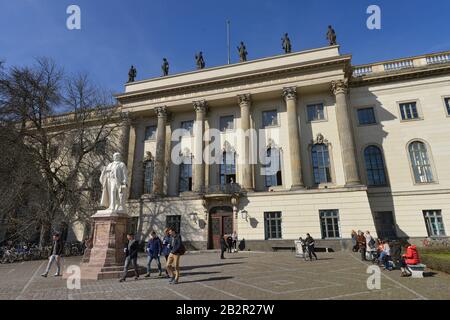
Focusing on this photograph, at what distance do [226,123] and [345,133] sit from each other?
12685mm

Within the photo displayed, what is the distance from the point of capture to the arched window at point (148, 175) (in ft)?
105

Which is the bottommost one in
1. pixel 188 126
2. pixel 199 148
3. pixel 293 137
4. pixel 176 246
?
pixel 176 246

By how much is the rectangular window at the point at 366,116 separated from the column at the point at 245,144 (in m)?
11.5

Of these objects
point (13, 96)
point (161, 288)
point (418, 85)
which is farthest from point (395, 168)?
point (13, 96)

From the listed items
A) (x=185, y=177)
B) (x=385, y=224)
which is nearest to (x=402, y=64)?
(x=385, y=224)

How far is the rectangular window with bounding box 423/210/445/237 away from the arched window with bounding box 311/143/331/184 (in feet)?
28.8

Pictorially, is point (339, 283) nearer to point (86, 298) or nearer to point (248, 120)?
point (86, 298)

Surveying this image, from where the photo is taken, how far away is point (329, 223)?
2420 cm

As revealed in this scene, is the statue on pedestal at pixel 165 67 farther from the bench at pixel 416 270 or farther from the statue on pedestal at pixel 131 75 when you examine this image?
the bench at pixel 416 270

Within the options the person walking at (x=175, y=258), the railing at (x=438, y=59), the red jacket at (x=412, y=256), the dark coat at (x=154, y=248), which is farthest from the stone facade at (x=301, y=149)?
the person walking at (x=175, y=258)

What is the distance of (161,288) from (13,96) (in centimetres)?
2164

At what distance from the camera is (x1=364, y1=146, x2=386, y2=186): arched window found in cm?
2652

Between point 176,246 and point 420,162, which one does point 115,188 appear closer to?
point 176,246

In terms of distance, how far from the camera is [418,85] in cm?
2734
